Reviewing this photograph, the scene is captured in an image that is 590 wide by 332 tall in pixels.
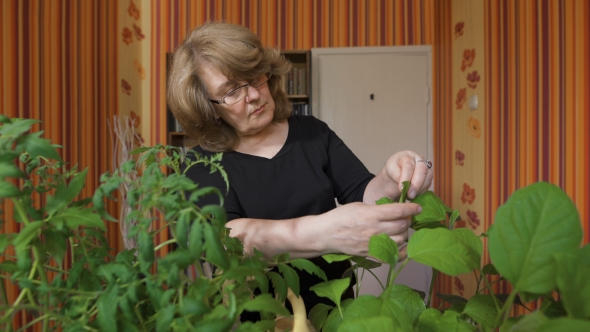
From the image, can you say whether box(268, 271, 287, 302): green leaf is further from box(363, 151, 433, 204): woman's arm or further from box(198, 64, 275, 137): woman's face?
box(198, 64, 275, 137): woman's face

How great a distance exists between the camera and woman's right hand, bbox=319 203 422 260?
0.64 metres

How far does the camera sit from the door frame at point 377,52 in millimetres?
3684

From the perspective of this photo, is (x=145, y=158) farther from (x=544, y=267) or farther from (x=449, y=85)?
(x=449, y=85)

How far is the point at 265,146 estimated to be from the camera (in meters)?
1.33

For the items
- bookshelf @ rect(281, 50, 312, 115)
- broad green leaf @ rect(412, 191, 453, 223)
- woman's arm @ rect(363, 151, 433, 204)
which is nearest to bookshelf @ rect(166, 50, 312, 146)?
bookshelf @ rect(281, 50, 312, 115)

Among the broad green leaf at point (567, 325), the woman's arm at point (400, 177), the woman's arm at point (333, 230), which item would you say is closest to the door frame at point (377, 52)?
the woman's arm at point (400, 177)

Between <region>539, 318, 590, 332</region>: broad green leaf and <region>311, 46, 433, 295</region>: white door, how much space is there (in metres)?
3.44

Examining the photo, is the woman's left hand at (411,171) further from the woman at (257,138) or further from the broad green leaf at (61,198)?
the broad green leaf at (61,198)

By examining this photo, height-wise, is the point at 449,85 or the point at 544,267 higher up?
the point at 449,85

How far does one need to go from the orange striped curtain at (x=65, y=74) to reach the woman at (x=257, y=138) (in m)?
1.36

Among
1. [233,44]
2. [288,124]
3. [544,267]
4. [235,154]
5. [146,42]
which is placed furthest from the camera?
[146,42]

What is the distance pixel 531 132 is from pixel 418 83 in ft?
6.71

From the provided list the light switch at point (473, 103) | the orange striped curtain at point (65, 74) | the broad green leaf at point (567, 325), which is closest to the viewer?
the broad green leaf at point (567, 325)

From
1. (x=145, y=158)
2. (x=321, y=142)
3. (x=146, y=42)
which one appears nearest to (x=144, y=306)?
(x=145, y=158)
